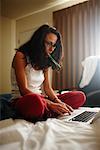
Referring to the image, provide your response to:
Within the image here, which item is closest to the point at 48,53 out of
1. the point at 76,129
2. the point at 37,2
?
the point at 76,129

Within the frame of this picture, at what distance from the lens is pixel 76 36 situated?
10.5 feet

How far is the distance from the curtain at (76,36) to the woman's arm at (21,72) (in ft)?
6.01

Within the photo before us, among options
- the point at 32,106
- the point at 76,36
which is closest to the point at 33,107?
the point at 32,106

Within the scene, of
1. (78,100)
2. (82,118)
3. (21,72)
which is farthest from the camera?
(78,100)

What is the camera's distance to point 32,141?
0.58 metres

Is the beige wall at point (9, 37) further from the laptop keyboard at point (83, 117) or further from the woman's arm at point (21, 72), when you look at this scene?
the laptop keyboard at point (83, 117)

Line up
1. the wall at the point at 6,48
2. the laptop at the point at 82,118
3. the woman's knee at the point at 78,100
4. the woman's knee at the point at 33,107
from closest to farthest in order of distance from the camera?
the laptop at the point at 82,118 < the woman's knee at the point at 33,107 < the woman's knee at the point at 78,100 < the wall at the point at 6,48

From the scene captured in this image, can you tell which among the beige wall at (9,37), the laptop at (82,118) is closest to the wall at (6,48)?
the beige wall at (9,37)

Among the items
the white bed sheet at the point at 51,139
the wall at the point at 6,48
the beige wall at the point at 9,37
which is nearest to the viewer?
the white bed sheet at the point at 51,139

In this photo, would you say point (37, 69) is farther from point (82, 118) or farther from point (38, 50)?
point (82, 118)

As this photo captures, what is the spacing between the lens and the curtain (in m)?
3.02

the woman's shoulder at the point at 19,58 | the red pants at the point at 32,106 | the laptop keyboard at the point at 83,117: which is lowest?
the laptop keyboard at the point at 83,117

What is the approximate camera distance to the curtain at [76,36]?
3020 millimetres

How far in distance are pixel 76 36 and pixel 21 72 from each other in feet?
6.68
